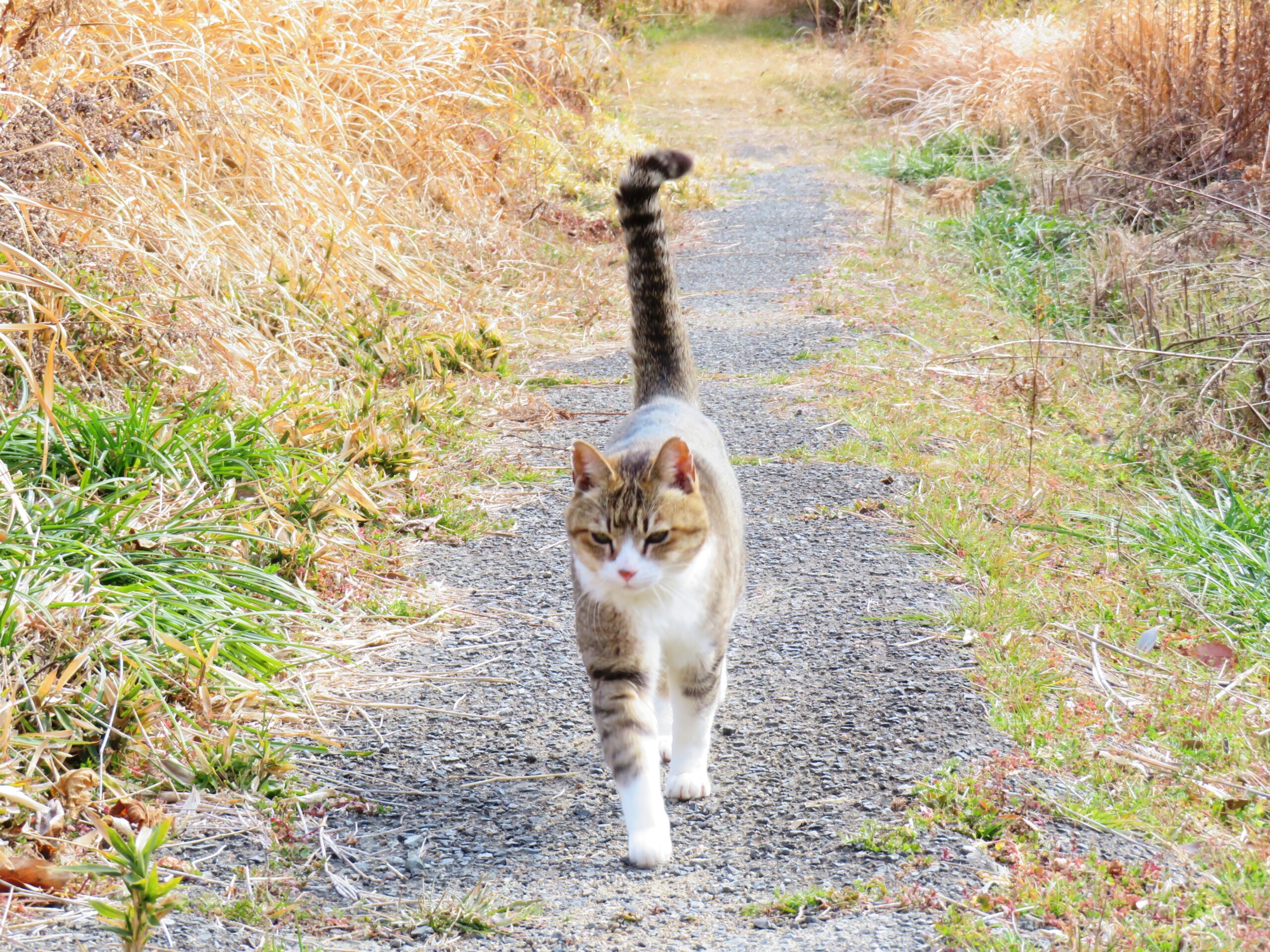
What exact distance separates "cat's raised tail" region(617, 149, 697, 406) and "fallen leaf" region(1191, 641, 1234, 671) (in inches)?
65.1

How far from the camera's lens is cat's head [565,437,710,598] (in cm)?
267

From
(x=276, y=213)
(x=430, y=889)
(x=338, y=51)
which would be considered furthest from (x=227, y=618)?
(x=338, y=51)

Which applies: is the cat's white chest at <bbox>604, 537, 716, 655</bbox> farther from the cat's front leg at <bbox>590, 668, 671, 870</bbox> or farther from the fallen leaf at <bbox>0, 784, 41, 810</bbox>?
the fallen leaf at <bbox>0, 784, 41, 810</bbox>

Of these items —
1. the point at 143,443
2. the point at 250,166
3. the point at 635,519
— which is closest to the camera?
the point at 635,519

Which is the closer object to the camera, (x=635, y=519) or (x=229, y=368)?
(x=635, y=519)

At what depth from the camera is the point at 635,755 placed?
251 cm

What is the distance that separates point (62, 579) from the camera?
2904 millimetres

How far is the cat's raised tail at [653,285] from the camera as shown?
3.30 m

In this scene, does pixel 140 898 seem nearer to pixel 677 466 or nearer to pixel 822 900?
pixel 822 900

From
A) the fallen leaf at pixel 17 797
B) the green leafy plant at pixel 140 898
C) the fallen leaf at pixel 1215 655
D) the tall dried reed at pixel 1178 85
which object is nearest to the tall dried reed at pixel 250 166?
the fallen leaf at pixel 17 797

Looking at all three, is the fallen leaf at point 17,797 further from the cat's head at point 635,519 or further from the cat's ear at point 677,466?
the cat's ear at point 677,466

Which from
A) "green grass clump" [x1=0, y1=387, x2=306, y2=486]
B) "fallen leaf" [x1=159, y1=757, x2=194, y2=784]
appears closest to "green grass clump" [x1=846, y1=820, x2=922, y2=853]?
"fallen leaf" [x1=159, y1=757, x2=194, y2=784]

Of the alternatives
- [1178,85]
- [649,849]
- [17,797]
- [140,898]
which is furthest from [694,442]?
[1178,85]

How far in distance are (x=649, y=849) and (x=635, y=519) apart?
0.73 meters
